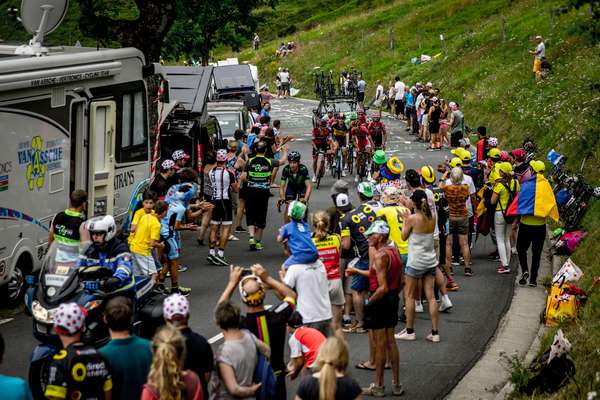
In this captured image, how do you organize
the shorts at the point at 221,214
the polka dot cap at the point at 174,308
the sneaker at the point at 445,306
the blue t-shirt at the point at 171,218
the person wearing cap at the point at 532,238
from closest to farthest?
the polka dot cap at the point at 174,308 → the sneaker at the point at 445,306 → the blue t-shirt at the point at 171,218 → the person wearing cap at the point at 532,238 → the shorts at the point at 221,214

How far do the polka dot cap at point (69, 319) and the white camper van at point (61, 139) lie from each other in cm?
708

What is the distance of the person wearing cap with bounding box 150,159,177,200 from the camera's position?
16.8m

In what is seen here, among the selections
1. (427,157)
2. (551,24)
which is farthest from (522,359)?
(551,24)

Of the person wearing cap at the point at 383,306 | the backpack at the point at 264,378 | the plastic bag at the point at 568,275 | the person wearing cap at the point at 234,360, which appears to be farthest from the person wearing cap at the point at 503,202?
the person wearing cap at the point at 234,360

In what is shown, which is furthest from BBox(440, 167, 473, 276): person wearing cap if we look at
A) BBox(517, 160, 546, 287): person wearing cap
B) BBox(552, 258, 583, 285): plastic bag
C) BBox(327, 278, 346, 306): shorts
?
BBox(327, 278, 346, 306): shorts

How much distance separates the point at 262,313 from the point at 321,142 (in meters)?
19.5

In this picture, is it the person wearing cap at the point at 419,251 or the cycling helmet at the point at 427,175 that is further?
the cycling helmet at the point at 427,175

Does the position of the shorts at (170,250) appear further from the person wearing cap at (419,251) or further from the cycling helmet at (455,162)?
the cycling helmet at (455,162)

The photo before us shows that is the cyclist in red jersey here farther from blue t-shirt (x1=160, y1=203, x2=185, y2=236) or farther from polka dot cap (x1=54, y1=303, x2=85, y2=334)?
polka dot cap (x1=54, y1=303, x2=85, y2=334)

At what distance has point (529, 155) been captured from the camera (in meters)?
20.4

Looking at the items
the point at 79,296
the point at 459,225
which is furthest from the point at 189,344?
the point at 459,225

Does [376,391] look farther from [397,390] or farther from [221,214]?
[221,214]

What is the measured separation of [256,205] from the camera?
63.0ft

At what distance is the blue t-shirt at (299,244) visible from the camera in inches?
415
